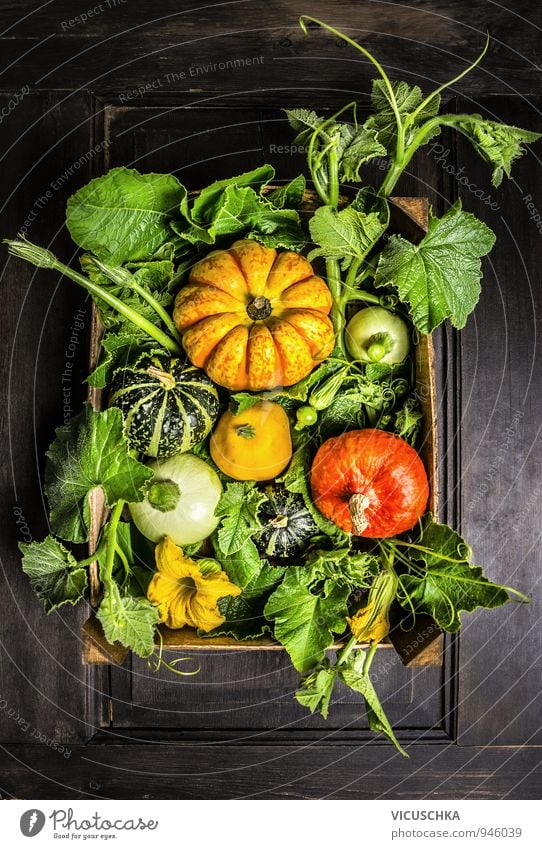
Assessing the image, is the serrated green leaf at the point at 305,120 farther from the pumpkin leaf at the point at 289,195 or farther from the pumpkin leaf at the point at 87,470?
the pumpkin leaf at the point at 87,470

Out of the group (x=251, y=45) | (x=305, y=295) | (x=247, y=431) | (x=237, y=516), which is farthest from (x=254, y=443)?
(x=251, y=45)

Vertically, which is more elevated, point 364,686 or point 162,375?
point 162,375

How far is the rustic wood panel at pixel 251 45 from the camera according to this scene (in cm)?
137

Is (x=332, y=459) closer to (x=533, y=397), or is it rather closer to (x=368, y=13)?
(x=533, y=397)

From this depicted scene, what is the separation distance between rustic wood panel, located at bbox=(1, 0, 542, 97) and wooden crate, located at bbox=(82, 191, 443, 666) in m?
0.32

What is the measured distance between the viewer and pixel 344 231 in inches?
44.8

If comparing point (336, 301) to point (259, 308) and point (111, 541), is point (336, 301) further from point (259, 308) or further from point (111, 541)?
point (111, 541)

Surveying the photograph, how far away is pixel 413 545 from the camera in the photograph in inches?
46.4

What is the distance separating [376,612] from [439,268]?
1.83 ft

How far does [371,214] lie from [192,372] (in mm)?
377

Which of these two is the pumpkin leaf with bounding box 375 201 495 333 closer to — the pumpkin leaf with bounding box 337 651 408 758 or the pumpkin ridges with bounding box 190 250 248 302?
the pumpkin ridges with bounding box 190 250 248 302

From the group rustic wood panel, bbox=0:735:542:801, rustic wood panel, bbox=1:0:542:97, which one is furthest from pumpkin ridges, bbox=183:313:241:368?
rustic wood panel, bbox=0:735:542:801

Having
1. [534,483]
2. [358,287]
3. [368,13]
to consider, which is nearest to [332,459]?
[358,287]

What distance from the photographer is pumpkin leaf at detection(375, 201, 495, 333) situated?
1.13 meters
